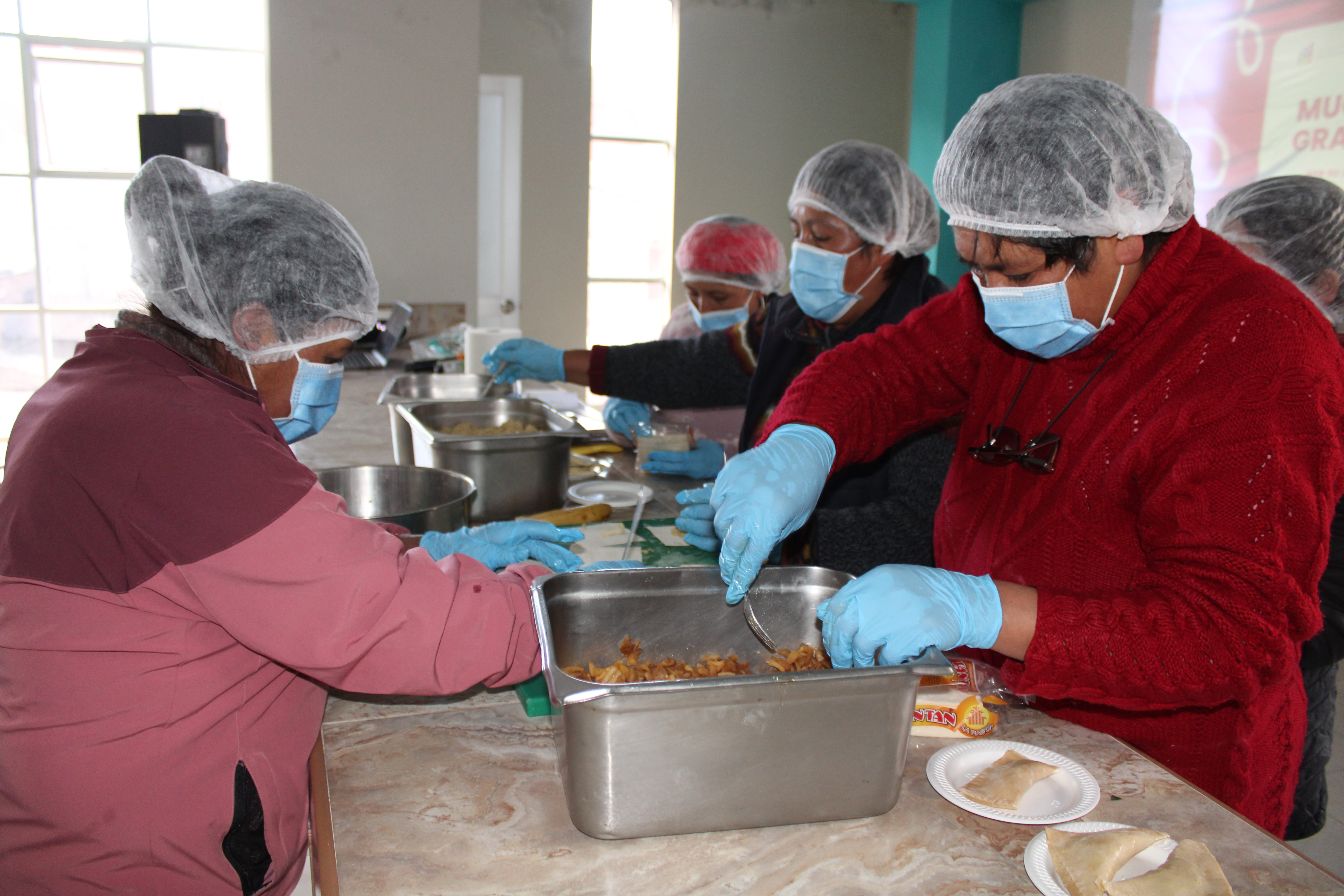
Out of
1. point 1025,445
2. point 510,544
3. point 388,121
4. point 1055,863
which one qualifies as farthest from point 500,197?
point 1055,863

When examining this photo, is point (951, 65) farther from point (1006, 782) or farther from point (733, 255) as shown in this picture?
point (1006, 782)

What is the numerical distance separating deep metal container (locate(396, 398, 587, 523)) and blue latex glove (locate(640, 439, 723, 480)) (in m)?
0.32

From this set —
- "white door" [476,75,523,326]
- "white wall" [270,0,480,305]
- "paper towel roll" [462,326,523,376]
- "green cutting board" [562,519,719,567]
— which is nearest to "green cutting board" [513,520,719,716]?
"green cutting board" [562,519,719,567]

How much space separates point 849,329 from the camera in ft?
7.32

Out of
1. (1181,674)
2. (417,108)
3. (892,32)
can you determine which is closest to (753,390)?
(1181,674)

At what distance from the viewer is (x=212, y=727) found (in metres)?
1.11

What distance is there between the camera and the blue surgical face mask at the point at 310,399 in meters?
1.38

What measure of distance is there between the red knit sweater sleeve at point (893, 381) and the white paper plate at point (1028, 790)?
59 centimetres

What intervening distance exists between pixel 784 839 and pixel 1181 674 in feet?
1.67

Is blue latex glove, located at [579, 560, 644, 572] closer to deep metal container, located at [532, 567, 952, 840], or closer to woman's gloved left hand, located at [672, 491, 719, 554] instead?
woman's gloved left hand, located at [672, 491, 719, 554]

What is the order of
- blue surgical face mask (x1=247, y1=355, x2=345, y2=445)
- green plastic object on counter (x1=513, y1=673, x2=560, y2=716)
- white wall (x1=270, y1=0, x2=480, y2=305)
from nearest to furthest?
1. green plastic object on counter (x1=513, y1=673, x2=560, y2=716)
2. blue surgical face mask (x1=247, y1=355, x2=345, y2=445)
3. white wall (x1=270, y1=0, x2=480, y2=305)

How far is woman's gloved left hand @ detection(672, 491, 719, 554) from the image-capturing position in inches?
74.9

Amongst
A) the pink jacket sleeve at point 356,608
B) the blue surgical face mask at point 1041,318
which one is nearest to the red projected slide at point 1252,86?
the blue surgical face mask at point 1041,318

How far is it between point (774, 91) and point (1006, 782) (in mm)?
6253
